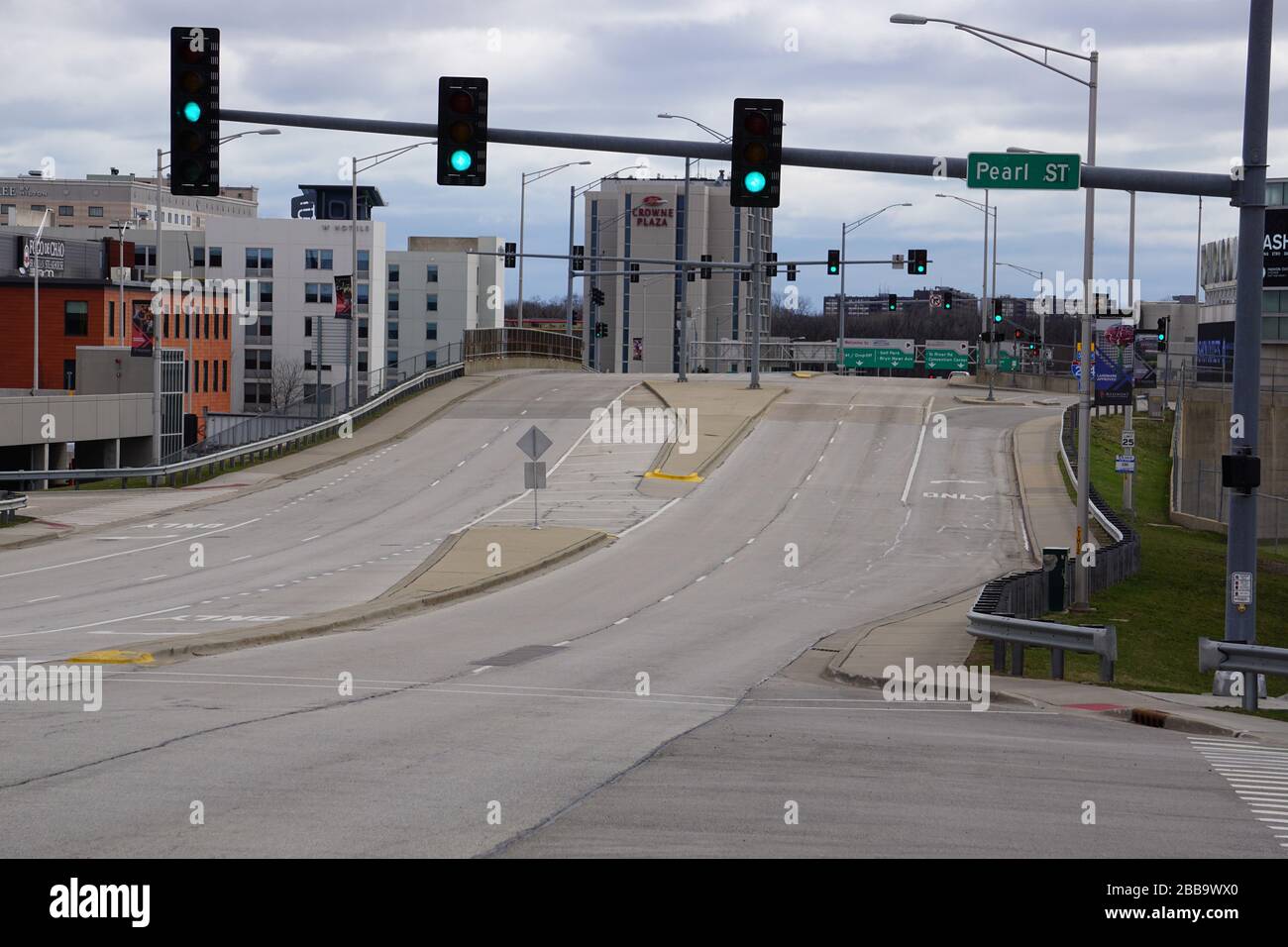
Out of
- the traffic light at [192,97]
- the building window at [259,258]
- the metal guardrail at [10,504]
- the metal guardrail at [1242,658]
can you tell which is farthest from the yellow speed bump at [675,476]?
the building window at [259,258]

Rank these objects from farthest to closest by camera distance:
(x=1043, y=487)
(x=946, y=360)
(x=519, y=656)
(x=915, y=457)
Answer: (x=946, y=360)
(x=915, y=457)
(x=1043, y=487)
(x=519, y=656)

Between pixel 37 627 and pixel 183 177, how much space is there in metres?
Result: 9.17

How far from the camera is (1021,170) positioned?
788 inches

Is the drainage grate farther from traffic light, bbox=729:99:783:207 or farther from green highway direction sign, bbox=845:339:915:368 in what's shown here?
green highway direction sign, bbox=845:339:915:368

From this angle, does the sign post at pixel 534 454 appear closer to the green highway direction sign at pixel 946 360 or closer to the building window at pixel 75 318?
the building window at pixel 75 318

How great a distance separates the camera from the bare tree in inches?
5172

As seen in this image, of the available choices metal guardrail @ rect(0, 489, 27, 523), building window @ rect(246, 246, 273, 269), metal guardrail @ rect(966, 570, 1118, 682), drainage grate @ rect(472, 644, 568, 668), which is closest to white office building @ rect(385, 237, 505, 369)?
building window @ rect(246, 246, 273, 269)

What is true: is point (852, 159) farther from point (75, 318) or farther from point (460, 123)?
point (75, 318)

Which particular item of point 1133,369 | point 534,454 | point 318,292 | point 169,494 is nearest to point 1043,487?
point 1133,369

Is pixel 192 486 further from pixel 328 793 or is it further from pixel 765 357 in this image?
pixel 765 357

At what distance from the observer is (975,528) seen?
42.2 meters

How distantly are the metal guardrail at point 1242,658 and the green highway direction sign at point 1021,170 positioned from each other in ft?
20.2

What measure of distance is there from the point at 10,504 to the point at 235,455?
12.7 metres

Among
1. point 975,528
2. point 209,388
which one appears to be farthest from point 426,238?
point 975,528
